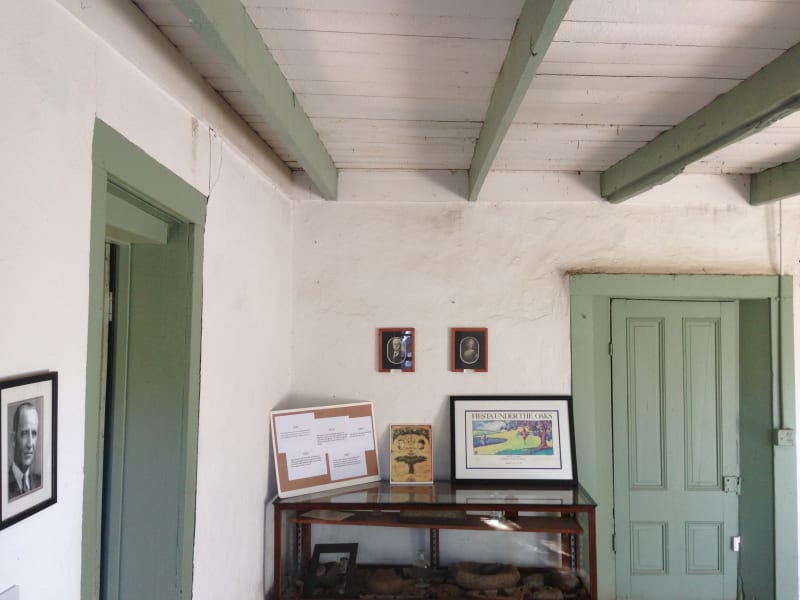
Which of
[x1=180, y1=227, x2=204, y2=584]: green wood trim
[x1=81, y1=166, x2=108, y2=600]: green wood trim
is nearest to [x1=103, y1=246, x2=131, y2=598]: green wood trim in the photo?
[x1=180, y1=227, x2=204, y2=584]: green wood trim

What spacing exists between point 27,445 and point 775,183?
3.61m

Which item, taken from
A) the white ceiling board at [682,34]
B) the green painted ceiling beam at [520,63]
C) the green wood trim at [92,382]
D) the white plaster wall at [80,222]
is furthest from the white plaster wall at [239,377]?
the white ceiling board at [682,34]

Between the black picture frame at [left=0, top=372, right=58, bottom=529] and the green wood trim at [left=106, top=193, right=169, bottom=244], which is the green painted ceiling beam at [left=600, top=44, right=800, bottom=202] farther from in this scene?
the black picture frame at [left=0, top=372, right=58, bottom=529]

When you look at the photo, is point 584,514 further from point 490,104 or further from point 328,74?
point 328,74

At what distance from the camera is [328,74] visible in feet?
6.61

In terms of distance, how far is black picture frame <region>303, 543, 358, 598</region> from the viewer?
2.93 meters

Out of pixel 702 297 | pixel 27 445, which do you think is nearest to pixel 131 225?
pixel 27 445

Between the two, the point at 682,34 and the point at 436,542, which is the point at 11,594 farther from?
the point at 436,542

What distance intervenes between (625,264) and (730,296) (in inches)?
24.9

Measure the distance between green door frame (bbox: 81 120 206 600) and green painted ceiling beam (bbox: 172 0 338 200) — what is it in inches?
13.6

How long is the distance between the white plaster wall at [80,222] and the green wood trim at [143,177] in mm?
35

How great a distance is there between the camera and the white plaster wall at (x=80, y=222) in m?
1.11

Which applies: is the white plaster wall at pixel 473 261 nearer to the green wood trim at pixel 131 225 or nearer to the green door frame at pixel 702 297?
the green door frame at pixel 702 297

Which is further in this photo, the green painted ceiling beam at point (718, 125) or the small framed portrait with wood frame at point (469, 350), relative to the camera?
the small framed portrait with wood frame at point (469, 350)
